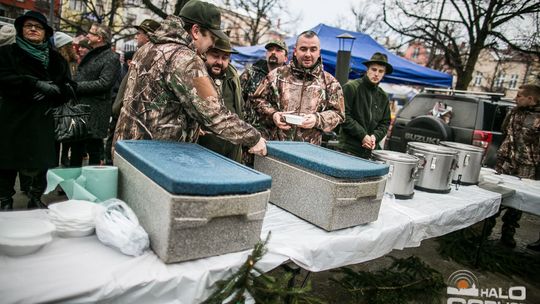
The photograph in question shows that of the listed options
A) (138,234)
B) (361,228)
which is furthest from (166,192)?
(361,228)

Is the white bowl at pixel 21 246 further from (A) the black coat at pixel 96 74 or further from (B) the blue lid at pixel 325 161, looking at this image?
(A) the black coat at pixel 96 74

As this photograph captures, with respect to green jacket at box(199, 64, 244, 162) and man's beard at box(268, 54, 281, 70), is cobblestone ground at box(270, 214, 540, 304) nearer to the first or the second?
green jacket at box(199, 64, 244, 162)

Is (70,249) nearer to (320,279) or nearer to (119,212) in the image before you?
(119,212)

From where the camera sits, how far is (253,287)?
3.85 feet

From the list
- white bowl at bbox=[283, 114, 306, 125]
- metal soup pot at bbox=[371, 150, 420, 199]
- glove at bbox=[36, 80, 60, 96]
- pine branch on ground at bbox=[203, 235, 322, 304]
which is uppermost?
white bowl at bbox=[283, 114, 306, 125]

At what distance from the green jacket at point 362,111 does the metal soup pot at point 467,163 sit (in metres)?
0.83

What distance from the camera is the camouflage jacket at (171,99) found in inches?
58.2

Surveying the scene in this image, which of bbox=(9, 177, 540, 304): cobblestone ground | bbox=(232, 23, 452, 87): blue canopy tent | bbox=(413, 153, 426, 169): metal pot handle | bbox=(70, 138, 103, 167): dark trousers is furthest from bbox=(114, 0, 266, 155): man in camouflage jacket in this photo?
bbox=(232, 23, 452, 87): blue canopy tent

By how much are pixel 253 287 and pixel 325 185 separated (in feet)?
1.83

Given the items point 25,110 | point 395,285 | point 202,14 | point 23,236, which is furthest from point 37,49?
point 395,285

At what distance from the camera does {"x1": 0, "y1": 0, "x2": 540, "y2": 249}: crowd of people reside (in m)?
1.56

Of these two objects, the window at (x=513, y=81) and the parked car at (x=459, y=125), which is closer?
the parked car at (x=459, y=125)
